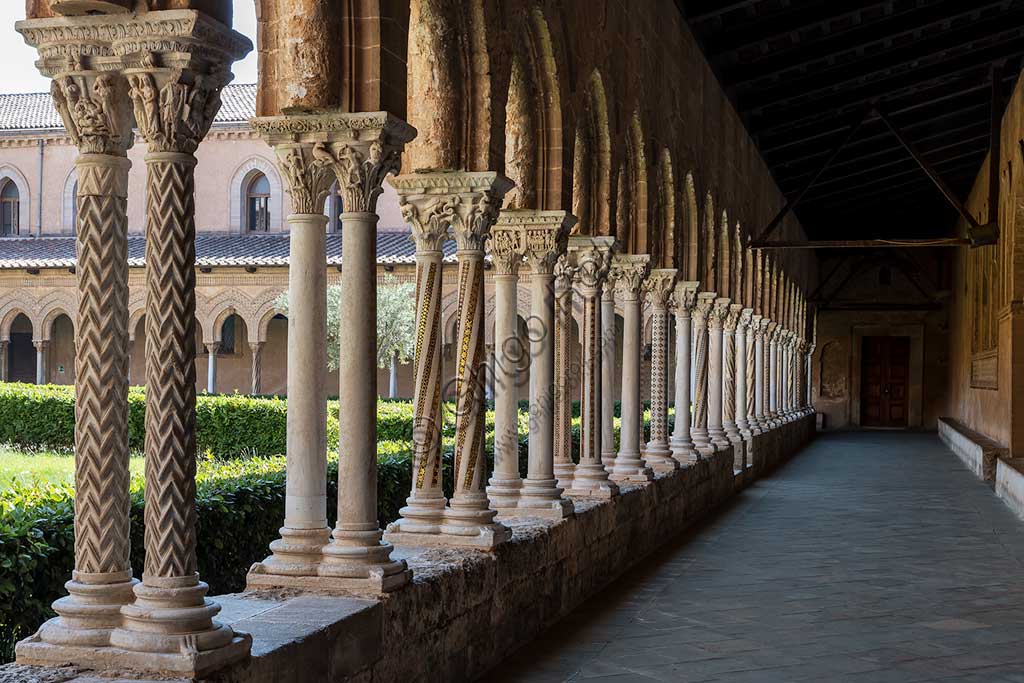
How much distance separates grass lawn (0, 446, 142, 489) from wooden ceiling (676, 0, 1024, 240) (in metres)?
7.13

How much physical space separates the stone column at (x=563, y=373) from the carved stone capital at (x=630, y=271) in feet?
5.38

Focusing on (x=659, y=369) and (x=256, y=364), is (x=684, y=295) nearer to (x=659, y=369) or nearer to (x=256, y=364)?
(x=659, y=369)

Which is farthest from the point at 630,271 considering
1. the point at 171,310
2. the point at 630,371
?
the point at 171,310

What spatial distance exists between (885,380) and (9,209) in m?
22.0

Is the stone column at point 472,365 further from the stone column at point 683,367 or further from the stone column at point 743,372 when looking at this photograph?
the stone column at point 743,372

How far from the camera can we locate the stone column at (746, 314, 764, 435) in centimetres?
1730

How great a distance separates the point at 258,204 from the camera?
3184cm

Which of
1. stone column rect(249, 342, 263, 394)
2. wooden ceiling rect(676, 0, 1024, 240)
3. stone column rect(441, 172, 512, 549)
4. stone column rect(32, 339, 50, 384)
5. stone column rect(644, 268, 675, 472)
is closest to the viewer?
stone column rect(441, 172, 512, 549)

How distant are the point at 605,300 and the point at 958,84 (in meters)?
9.72

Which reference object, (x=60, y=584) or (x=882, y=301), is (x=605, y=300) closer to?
(x=60, y=584)

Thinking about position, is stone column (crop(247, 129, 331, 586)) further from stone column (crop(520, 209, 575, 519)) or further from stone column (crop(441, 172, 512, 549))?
stone column (crop(520, 209, 575, 519))

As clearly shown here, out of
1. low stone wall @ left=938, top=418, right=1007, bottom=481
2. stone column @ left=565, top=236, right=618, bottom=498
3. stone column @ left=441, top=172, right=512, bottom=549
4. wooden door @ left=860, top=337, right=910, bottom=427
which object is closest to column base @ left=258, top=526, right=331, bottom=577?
stone column @ left=441, top=172, right=512, bottom=549

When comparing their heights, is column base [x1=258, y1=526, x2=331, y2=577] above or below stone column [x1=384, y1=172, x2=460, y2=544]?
below

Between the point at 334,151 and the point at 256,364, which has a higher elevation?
the point at 334,151
